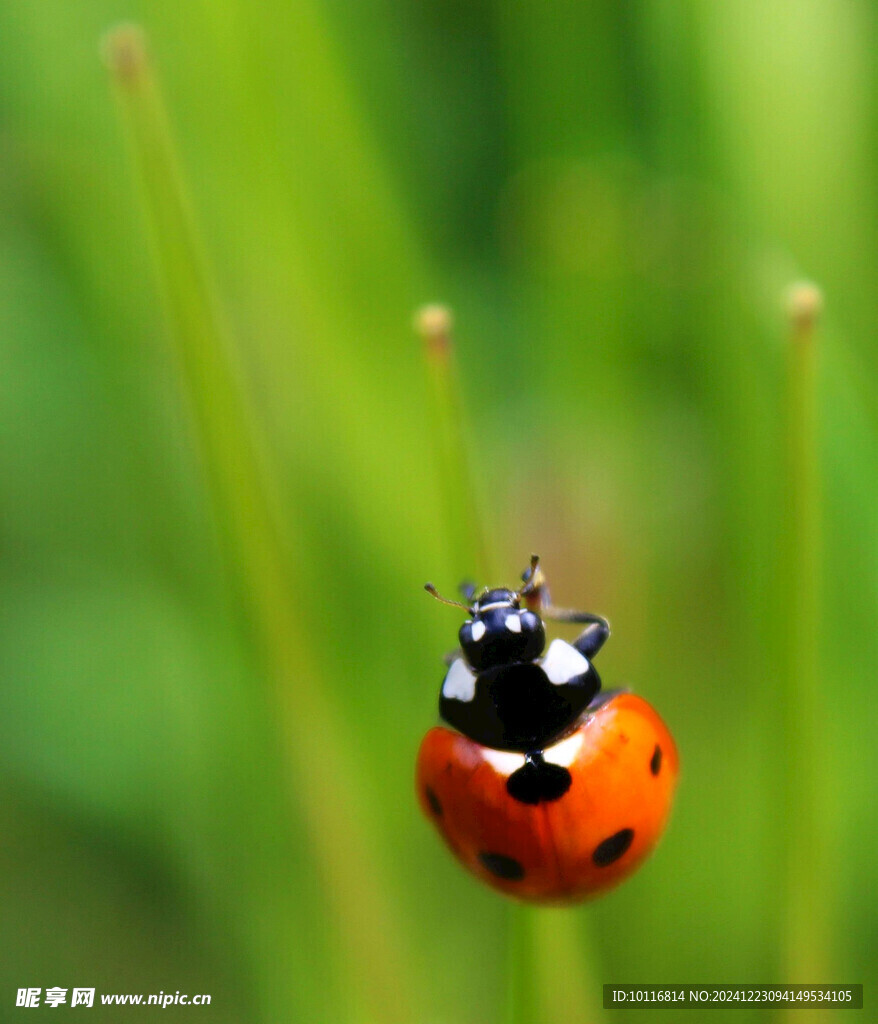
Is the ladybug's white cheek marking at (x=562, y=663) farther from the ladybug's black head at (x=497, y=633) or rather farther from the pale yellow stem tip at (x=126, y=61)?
the pale yellow stem tip at (x=126, y=61)

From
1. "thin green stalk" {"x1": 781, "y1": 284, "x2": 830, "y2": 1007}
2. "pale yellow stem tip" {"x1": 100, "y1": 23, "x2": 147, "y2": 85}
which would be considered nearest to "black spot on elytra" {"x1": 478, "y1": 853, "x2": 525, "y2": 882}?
"thin green stalk" {"x1": 781, "y1": 284, "x2": 830, "y2": 1007}

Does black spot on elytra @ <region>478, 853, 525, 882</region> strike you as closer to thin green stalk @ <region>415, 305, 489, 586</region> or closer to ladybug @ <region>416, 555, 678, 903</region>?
ladybug @ <region>416, 555, 678, 903</region>

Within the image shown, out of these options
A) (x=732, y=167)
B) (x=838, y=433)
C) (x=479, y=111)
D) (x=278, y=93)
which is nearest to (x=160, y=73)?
(x=278, y=93)

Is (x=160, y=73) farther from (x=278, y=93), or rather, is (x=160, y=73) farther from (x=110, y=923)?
(x=110, y=923)

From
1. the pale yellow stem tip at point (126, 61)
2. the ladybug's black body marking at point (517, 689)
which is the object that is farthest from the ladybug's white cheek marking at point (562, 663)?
the pale yellow stem tip at point (126, 61)

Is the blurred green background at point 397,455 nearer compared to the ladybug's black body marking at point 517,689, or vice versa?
the ladybug's black body marking at point 517,689

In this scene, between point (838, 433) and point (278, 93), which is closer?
point (838, 433)

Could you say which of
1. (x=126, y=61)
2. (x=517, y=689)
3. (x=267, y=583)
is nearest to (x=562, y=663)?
(x=517, y=689)
